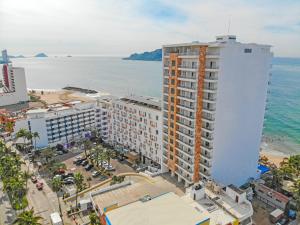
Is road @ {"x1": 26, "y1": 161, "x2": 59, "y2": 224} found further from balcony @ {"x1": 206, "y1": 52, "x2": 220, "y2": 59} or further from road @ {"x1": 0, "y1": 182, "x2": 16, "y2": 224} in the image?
balcony @ {"x1": 206, "y1": 52, "x2": 220, "y2": 59}

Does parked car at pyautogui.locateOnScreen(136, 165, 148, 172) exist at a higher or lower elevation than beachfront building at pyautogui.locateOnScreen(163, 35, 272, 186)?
lower

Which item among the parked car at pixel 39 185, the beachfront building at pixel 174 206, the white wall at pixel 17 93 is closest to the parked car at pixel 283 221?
the beachfront building at pixel 174 206

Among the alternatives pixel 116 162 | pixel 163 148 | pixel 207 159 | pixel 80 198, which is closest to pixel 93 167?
pixel 116 162

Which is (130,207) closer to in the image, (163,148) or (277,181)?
(163,148)

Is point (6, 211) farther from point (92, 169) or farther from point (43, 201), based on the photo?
point (92, 169)

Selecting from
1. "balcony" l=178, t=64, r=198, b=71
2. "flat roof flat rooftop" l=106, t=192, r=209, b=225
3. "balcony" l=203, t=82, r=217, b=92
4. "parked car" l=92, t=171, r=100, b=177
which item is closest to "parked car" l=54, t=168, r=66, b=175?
"parked car" l=92, t=171, r=100, b=177

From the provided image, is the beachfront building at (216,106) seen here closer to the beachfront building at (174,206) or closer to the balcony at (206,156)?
the balcony at (206,156)

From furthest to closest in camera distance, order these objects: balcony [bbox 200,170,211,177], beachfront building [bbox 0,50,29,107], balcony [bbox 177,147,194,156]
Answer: beachfront building [bbox 0,50,29,107]
balcony [bbox 177,147,194,156]
balcony [bbox 200,170,211,177]
